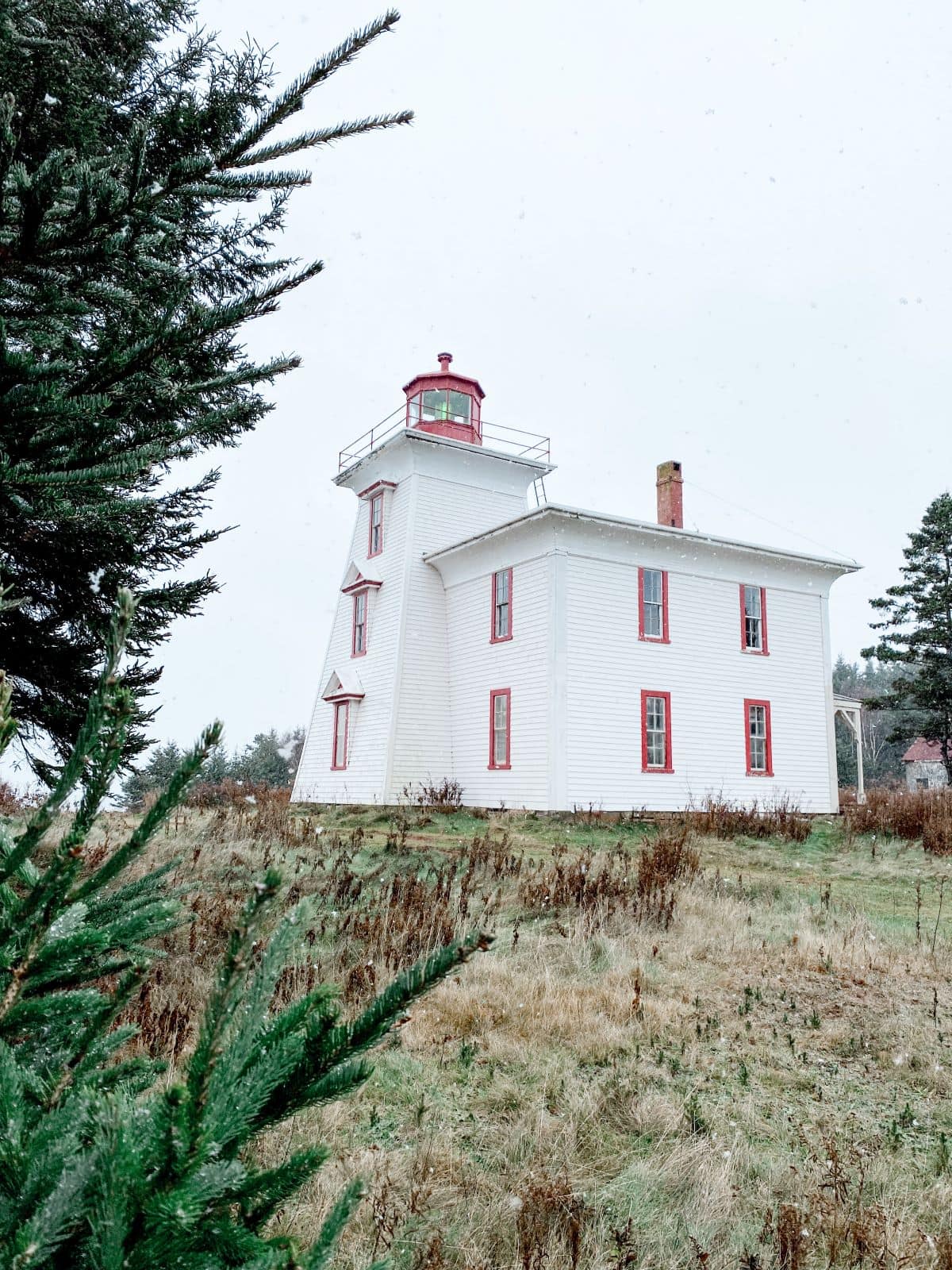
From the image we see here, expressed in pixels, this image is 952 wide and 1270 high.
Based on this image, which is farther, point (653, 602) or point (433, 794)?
point (653, 602)

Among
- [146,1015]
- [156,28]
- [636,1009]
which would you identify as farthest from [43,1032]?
[156,28]

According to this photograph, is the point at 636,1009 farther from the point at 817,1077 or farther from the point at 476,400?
the point at 476,400

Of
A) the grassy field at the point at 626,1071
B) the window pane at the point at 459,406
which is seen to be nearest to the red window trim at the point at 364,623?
the window pane at the point at 459,406

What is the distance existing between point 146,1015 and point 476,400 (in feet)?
75.5

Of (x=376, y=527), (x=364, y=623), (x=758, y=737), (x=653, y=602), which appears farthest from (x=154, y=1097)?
(x=376, y=527)

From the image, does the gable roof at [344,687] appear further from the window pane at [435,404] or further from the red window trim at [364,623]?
the window pane at [435,404]

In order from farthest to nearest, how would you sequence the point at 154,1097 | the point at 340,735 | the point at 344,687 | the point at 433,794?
1. the point at 340,735
2. the point at 344,687
3. the point at 433,794
4. the point at 154,1097

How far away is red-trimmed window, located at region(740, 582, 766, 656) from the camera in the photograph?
2352cm

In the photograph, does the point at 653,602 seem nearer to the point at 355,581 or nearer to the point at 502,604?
the point at 502,604

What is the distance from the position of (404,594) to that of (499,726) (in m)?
4.51

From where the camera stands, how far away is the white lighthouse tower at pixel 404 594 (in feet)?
74.3

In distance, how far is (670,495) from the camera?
79.1 ft

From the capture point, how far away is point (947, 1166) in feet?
13.3

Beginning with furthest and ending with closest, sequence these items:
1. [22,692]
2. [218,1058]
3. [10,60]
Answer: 1. [22,692]
2. [10,60]
3. [218,1058]
